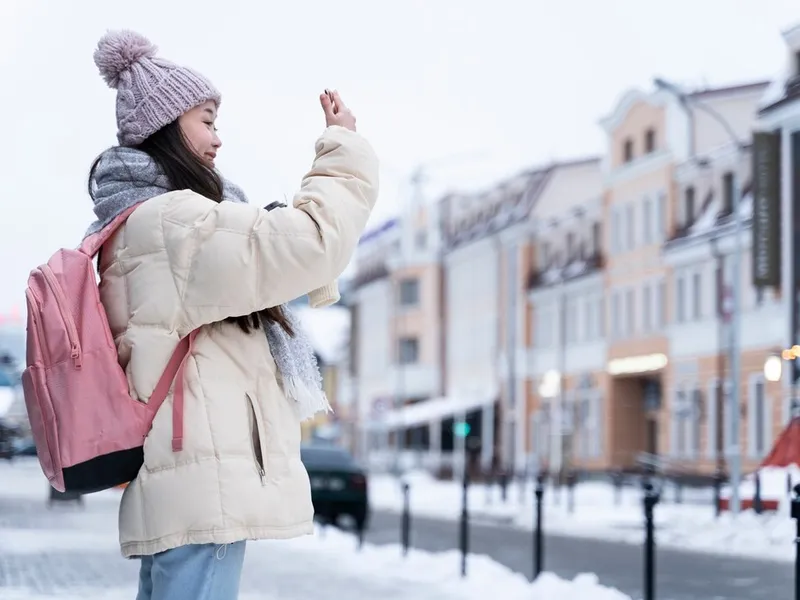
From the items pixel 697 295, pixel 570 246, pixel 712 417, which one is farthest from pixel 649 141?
pixel 712 417

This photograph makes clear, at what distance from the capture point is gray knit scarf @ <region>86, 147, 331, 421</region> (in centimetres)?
378

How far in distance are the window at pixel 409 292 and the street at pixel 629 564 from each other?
58077mm

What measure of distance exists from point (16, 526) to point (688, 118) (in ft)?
116

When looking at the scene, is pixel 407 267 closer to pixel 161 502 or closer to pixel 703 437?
pixel 703 437

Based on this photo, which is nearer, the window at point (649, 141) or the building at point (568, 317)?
the window at point (649, 141)

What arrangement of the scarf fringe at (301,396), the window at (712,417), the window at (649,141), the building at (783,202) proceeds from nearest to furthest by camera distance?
the scarf fringe at (301,396) → the building at (783,202) → the window at (712,417) → the window at (649,141)

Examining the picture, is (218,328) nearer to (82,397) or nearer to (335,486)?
(82,397)

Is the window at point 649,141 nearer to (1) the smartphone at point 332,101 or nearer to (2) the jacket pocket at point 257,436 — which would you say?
(1) the smartphone at point 332,101

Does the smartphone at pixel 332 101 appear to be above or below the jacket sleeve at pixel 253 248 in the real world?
above

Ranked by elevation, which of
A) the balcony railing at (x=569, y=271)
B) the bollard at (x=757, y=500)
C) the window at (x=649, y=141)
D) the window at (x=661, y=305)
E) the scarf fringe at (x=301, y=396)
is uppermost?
the window at (x=649, y=141)

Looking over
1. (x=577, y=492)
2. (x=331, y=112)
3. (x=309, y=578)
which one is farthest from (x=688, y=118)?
(x=331, y=112)

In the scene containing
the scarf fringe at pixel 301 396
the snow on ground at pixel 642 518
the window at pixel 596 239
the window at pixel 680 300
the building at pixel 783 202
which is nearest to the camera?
the scarf fringe at pixel 301 396

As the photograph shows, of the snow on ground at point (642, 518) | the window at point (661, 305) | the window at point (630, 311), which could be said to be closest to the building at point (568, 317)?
the window at point (630, 311)

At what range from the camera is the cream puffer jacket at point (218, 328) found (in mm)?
3576
